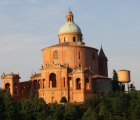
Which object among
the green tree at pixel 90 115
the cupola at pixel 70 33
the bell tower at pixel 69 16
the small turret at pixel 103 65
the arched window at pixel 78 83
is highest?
the bell tower at pixel 69 16

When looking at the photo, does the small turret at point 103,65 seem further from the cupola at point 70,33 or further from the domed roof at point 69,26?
the domed roof at point 69,26

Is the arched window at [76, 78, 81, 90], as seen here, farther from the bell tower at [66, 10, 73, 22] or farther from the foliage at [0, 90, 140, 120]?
the bell tower at [66, 10, 73, 22]

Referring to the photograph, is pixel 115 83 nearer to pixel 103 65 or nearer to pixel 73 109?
pixel 103 65

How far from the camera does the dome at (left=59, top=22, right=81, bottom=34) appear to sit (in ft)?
332

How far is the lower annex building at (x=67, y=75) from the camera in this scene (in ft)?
305

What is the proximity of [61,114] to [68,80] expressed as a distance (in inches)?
513

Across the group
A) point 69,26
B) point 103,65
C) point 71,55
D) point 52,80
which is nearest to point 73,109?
point 52,80

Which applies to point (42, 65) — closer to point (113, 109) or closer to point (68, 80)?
point (68, 80)

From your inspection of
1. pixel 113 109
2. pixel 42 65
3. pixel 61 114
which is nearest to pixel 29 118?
pixel 61 114

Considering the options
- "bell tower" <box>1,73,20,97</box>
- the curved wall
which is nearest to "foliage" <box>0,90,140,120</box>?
"bell tower" <box>1,73,20,97</box>

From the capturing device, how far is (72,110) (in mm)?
81812

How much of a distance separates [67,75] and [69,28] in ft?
A: 33.0

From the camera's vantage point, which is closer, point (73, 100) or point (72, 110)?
point (72, 110)

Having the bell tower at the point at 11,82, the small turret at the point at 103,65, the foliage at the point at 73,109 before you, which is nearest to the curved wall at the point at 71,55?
the bell tower at the point at 11,82
